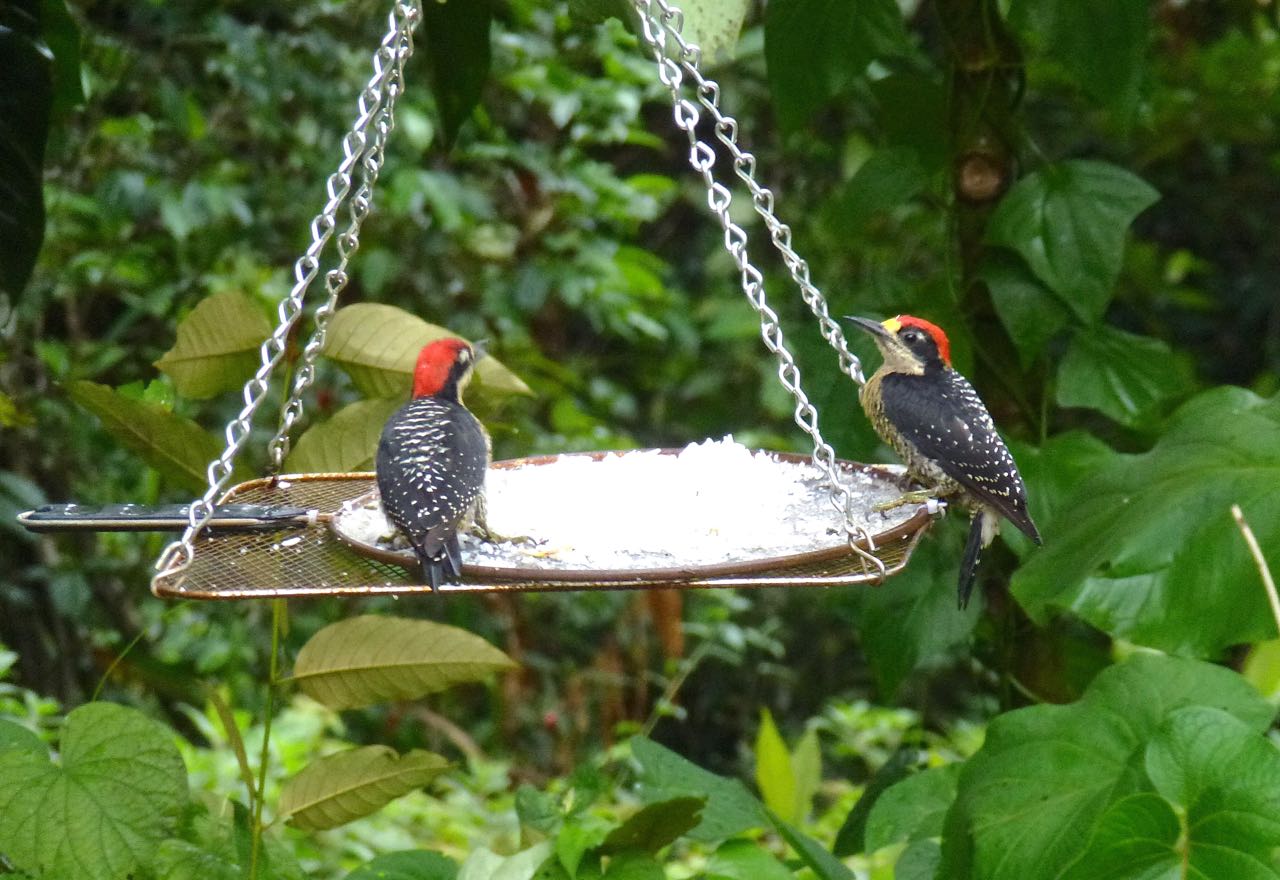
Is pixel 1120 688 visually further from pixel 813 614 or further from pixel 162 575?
pixel 813 614

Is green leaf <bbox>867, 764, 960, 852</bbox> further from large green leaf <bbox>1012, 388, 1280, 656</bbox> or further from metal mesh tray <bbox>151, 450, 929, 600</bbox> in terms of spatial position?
metal mesh tray <bbox>151, 450, 929, 600</bbox>

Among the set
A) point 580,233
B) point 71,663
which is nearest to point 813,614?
point 580,233

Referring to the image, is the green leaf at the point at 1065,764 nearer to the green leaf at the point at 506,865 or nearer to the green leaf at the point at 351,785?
the green leaf at the point at 506,865

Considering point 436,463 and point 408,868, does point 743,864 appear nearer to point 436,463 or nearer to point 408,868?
point 408,868

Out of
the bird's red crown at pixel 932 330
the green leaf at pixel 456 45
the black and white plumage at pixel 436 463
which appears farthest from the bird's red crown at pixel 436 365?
the bird's red crown at pixel 932 330

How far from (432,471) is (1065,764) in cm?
106

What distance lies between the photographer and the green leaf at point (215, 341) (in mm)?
2301

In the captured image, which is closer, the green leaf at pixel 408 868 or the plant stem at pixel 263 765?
the plant stem at pixel 263 765

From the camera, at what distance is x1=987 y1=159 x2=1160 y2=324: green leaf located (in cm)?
276

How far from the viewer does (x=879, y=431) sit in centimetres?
269

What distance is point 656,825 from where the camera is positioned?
2.22 metres

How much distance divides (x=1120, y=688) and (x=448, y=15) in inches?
64.2

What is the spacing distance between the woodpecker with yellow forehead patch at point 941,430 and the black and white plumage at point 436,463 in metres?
0.75

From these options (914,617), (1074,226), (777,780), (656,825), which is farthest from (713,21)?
(777,780)
